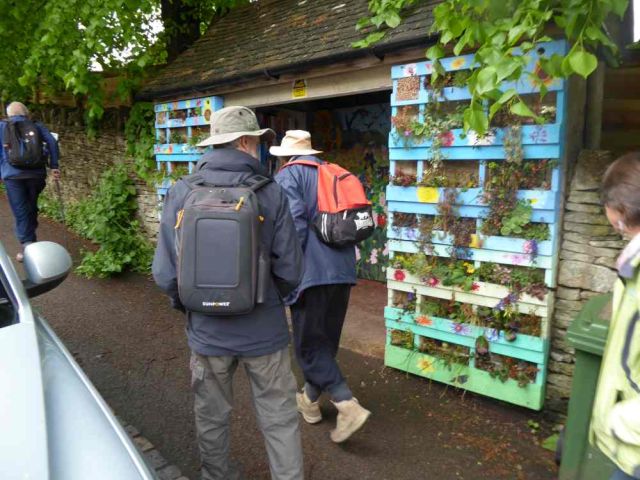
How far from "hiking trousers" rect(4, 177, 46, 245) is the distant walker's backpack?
4.57 meters

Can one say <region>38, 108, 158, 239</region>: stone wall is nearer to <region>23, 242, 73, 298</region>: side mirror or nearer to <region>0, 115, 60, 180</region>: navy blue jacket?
<region>0, 115, 60, 180</region>: navy blue jacket

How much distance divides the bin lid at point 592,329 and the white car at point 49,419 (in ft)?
6.11

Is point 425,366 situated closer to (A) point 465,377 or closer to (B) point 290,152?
(A) point 465,377

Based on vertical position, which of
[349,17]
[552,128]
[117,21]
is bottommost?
[552,128]

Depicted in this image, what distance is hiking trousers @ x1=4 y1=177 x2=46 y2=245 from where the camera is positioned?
596 centimetres

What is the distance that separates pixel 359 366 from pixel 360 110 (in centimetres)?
360

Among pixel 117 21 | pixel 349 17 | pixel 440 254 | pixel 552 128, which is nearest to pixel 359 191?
pixel 440 254

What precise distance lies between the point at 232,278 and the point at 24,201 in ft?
16.9

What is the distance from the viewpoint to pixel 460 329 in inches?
141

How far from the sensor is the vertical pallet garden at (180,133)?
5.82 metres

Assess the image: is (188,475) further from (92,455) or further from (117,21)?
(117,21)

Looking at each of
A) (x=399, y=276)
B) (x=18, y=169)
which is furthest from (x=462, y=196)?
(x=18, y=169)

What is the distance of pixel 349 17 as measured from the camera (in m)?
4.77

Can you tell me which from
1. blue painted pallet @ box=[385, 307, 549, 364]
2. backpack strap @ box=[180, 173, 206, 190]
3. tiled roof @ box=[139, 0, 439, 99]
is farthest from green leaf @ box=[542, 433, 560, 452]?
tiled roof @ box=[139, 0, 439, 99]
